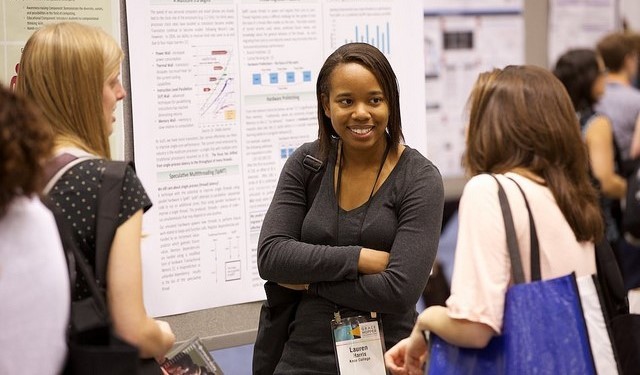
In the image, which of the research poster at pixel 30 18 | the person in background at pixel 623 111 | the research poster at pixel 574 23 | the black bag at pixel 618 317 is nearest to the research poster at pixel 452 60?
the research poster at pixel 574 23

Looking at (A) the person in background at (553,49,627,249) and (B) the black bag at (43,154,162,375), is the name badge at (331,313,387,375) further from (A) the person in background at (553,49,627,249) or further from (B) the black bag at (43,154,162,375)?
(A) the person in background at (553,49,627,249)

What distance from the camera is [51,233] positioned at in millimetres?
1680

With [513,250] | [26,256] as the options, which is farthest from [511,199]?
[26,256]

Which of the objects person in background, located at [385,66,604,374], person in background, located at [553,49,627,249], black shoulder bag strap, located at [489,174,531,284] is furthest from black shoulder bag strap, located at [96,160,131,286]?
person in background, located at [553,49,627,249]

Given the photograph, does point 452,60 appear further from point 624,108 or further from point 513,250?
point 513,250

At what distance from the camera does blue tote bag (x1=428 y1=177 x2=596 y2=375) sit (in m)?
2.08

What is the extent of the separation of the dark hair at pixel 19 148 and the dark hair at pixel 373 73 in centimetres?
122

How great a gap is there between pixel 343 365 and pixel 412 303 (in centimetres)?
26

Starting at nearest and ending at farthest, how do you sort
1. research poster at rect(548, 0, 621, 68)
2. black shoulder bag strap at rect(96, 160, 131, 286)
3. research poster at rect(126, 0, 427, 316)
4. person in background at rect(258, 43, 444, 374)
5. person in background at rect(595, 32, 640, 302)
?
black shoulder bag strap at rect(96, 160, 131, 286)
person in background at rect(258, 43, 444, 374)
research poster at rect(126, 0, 427, 316)
person in background at rect(595, 32, 640, 302)
research poster at rect(548, 0, 621, 68)

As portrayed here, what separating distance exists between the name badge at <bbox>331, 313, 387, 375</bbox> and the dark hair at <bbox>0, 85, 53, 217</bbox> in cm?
121

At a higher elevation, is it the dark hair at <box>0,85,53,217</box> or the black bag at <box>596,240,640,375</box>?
the dark hair at <box>0,85,53,217</box>

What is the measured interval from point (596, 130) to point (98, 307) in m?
3.80

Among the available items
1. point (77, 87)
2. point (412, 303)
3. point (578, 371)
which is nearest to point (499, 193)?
point (578, 371)

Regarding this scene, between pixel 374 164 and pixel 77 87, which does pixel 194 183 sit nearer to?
pixel 374 164
